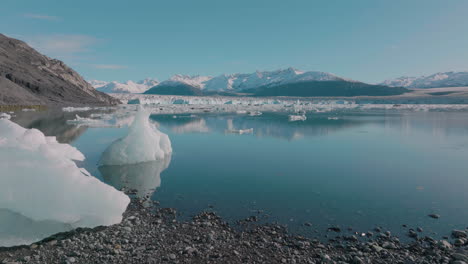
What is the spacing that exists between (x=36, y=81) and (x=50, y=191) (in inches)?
3226

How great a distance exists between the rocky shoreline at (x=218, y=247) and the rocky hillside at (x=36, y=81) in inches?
2244

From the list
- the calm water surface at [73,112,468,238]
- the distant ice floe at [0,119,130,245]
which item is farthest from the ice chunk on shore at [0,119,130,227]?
the calm water surface at [73,112,468,238]

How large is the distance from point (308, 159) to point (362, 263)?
9.33 m

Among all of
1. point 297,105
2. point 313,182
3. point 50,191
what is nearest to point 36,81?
point 297,105

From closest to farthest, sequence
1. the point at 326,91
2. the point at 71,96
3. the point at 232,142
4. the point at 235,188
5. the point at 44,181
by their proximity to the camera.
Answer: the point at 44,181 → the point at 235,188 → the point at 232,142 → the point at 71,96 → the point at 326,91

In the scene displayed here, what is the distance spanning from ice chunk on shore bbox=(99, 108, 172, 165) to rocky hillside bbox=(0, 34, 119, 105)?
50604mm

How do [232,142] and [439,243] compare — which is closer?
[439,243]

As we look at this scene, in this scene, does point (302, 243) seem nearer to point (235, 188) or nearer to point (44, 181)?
point (235, 188)

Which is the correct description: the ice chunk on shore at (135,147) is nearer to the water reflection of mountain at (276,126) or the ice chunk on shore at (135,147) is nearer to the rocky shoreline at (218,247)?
the rocky shoreline at (218,247)

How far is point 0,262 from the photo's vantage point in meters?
4.88

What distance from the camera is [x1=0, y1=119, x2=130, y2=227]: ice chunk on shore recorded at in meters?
5.51

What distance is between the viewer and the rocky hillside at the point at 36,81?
60500 millimetres

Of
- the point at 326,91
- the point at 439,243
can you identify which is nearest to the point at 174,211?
the point at 439,243

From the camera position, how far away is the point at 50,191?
18.6ft
